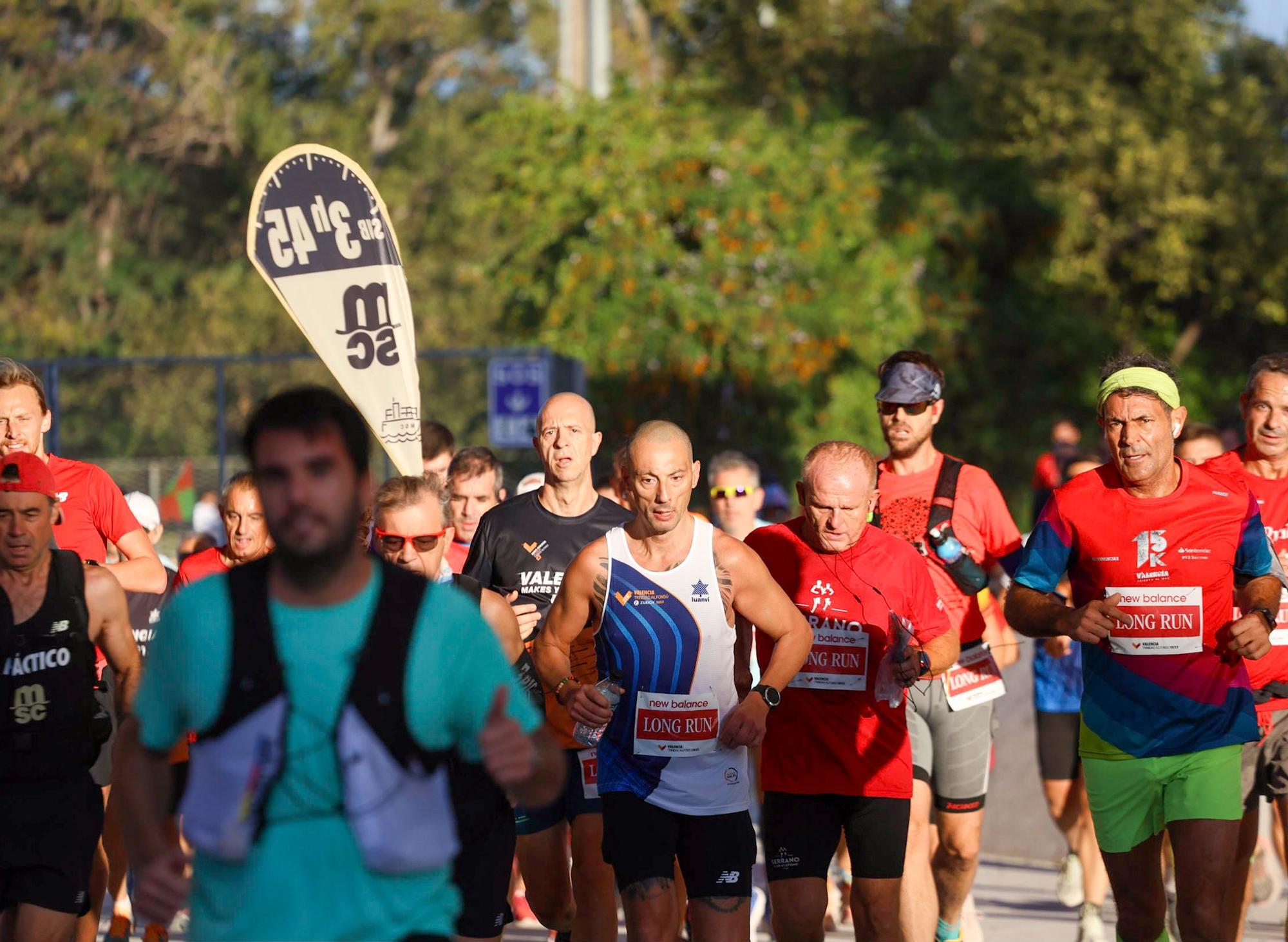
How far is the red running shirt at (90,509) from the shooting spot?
652 centimetres

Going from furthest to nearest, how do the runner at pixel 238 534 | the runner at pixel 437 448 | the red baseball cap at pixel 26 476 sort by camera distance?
the runner at pixel 437 448 < the runner at pixel 238 534 < the red baseball cap at pixel 26 476

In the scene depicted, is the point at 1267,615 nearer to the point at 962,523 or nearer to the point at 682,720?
the point at 962,523

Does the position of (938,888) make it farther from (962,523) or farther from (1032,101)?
(1032,101)

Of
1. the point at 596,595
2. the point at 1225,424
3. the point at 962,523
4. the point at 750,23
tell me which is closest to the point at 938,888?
the point at 962,523

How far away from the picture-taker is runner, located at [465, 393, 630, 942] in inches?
263

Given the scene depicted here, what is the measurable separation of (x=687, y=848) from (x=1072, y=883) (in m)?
4.24

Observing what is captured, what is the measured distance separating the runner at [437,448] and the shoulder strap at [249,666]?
17.7 feet

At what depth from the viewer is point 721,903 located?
553 cm

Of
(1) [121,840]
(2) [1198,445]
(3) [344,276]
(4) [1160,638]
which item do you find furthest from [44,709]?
(2) [1198,445]

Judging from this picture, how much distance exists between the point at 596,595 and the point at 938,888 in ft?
9.07

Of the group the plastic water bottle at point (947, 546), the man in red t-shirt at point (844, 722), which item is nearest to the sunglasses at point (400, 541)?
the man in red t-shirt at point (844, 722)

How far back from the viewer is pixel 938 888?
7.47 m

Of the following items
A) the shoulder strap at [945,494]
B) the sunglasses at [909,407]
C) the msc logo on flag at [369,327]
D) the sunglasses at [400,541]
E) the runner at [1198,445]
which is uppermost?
the msc logo on flag at [369,327]

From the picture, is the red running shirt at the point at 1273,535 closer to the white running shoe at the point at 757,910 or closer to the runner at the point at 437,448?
the white running shoe at the point at 757,910
